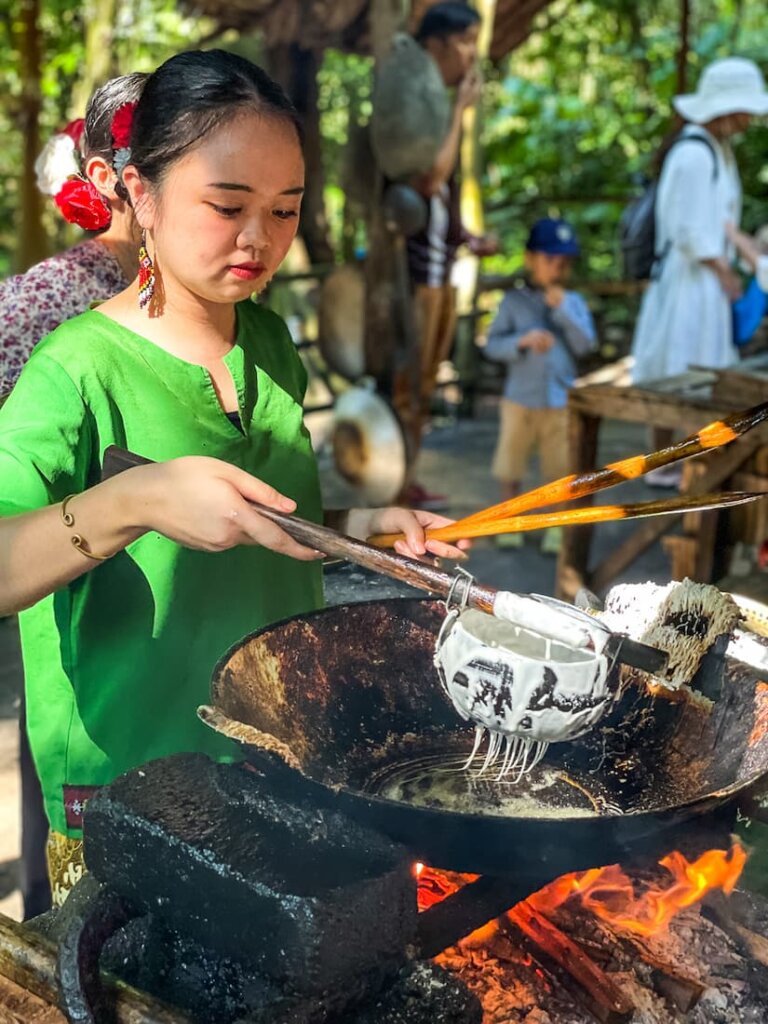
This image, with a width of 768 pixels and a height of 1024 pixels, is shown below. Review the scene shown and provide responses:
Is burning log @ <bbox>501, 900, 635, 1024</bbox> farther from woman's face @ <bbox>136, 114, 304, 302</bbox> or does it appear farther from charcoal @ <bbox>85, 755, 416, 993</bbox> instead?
woman's face @ <bbox>136, 114, 304, 302</bbox>

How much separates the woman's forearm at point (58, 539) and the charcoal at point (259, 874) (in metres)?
0.28

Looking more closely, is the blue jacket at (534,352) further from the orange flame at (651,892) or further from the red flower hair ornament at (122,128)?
the orange flame at (651,892)

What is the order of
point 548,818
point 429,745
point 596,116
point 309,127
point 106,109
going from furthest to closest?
point 596,116 → point 309,127 → point 106,109 → point 429,745 → point 548,818

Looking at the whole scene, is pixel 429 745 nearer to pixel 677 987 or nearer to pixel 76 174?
pixel 677 987

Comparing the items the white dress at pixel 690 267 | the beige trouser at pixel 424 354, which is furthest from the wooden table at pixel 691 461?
the beige trouser at pixel 424 354

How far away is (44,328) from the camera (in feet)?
7.43

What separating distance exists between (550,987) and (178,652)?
74 centimetres

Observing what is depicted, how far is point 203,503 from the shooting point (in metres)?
1.39

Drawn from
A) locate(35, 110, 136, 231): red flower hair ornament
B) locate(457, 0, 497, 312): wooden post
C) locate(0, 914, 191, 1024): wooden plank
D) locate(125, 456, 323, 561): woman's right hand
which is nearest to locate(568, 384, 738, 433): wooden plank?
locate(35, 110, 136, 231): red flower hair ornament

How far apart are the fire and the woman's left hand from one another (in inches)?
19.1

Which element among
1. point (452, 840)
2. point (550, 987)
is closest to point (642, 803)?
point (550, 987)

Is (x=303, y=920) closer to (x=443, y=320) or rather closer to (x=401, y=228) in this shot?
(x=401, y=228)

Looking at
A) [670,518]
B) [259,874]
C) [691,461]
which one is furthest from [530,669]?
[691,461]

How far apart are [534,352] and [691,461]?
1.44 meters
